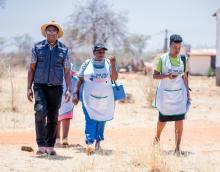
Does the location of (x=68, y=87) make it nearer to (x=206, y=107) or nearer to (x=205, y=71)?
(x=206, y=107)

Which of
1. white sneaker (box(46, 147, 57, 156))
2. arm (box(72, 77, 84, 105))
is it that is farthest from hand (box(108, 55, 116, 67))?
white sneaker (box(46, 147, 57, 156))

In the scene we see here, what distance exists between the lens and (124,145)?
28.7ft

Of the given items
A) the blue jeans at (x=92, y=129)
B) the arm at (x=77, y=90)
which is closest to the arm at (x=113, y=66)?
the arm at (x=77, y=90)

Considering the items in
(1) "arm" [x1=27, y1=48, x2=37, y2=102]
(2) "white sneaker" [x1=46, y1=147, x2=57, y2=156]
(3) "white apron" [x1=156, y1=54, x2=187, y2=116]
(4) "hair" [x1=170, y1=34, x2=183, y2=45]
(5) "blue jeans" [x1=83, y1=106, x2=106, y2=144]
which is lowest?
(2) "white sneaker" [x1=46, y1=147, x2=57, y2=156]

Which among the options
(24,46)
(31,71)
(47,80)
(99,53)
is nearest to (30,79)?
(31,71)

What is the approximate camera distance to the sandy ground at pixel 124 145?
6.71 metres

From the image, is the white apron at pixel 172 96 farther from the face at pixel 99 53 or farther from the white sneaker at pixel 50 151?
the white sneaker at pixel 50 151

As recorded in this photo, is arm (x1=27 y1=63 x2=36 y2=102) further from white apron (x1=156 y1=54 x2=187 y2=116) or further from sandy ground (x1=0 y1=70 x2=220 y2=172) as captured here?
white apron (x1=156 y1=54 x2=187 y2=116)

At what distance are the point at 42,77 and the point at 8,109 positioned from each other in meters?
8.39

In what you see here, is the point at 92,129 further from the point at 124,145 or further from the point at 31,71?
the point at 31,71

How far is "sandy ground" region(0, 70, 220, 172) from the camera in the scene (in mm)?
6711

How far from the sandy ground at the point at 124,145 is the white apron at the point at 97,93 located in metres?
0.57

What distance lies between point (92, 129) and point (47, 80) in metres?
1.16

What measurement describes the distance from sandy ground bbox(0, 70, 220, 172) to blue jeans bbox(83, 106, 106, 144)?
0.23 m
